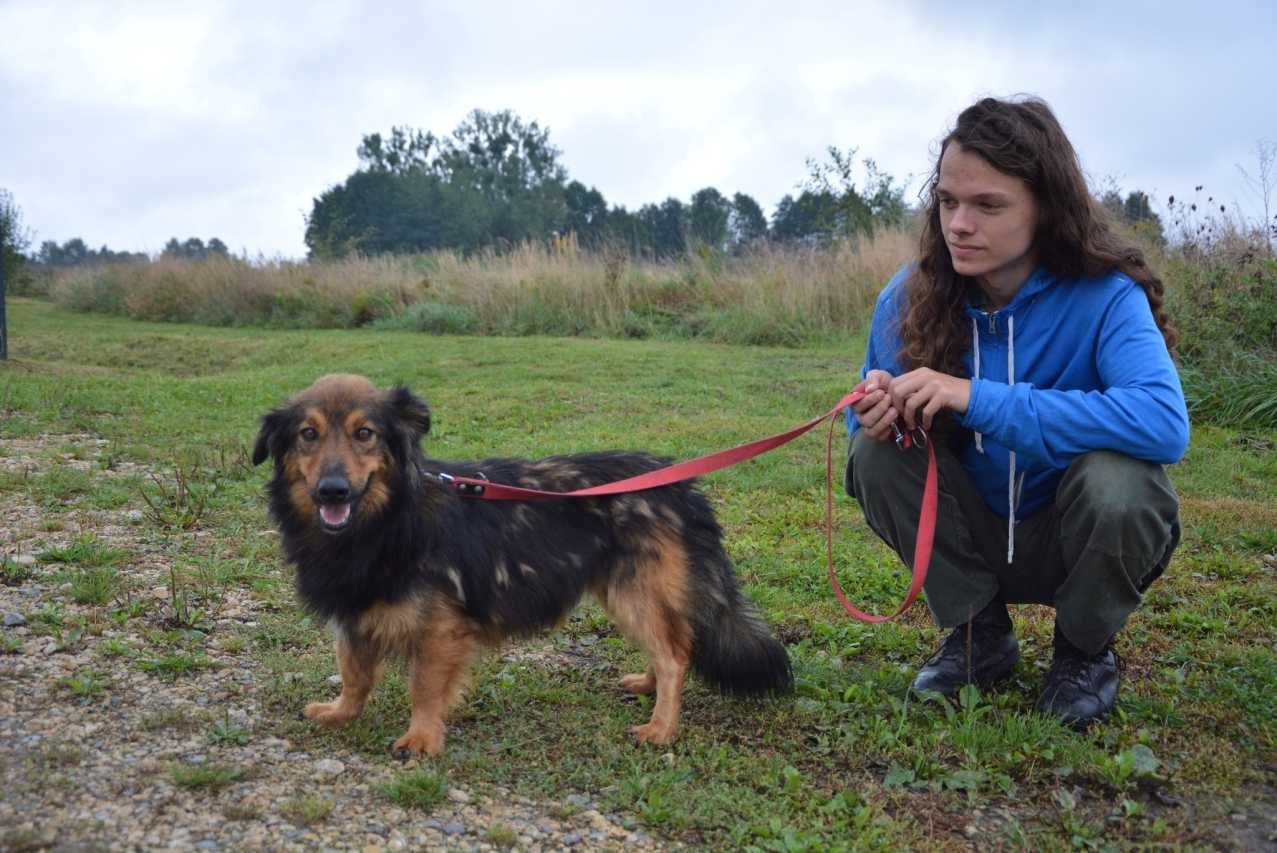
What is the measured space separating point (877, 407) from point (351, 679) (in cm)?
193

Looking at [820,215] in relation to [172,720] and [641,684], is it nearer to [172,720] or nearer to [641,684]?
[641,684]

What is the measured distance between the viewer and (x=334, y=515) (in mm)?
3164

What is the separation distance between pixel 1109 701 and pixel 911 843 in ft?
3.71

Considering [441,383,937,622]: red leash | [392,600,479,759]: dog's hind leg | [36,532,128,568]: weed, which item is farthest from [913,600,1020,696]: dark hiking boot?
[36,532,128,568]: weed

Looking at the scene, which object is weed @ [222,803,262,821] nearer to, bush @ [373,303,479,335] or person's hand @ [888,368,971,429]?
person's hand @ [888,368,971,429]

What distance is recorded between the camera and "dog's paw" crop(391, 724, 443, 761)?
3254mm

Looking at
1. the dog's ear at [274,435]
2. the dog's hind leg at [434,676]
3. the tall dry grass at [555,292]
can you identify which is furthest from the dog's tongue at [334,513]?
the tall dry grass at [555,292]

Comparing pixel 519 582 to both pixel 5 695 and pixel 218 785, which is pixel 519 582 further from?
pixel 5 695

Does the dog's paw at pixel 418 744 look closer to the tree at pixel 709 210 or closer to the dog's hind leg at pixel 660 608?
the dog's hind leg at pixel 660 608

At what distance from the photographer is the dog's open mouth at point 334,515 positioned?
3152mm

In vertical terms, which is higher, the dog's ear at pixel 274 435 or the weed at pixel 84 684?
the dog's ear at pixel 274 435

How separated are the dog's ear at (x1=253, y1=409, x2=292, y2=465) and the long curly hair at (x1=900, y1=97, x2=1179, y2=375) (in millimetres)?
2106

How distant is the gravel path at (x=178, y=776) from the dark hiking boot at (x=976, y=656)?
1387mm

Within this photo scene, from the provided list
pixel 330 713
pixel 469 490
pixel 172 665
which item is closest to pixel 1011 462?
pixel 469 490
